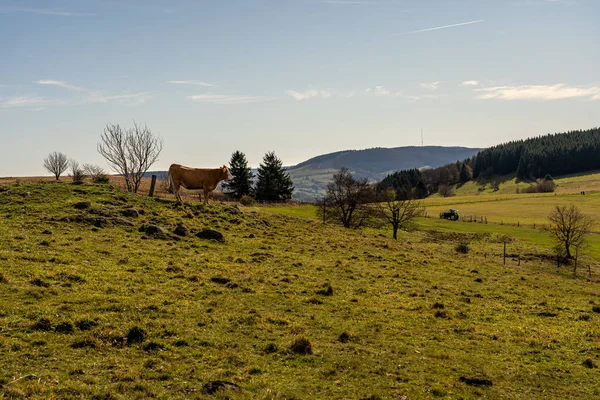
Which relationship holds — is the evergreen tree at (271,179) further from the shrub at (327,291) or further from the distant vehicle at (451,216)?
the shrub at (327,291)

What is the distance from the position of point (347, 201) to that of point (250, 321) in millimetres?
51149

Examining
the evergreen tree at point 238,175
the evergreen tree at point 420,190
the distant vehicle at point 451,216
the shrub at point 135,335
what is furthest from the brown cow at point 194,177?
the evergreen tree at point 420,190

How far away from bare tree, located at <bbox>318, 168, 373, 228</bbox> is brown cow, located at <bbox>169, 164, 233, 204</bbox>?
28308mm

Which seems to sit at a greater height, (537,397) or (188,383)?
(188,383)

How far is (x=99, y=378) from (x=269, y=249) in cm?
2023

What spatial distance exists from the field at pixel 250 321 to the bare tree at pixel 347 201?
34.1 meters

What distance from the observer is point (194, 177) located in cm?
3866

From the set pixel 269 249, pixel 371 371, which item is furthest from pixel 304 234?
pixel 371 371

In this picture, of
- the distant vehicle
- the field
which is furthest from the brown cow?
the distant vehicle

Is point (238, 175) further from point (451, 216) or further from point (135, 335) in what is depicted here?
point (135, 335)

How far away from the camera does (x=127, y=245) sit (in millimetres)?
23641

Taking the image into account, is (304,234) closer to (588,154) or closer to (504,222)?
(504,222)

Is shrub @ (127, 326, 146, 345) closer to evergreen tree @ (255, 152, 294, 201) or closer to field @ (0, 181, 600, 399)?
field @ (0, 181, 600, 399)

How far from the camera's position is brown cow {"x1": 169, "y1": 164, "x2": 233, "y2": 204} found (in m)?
38.2
